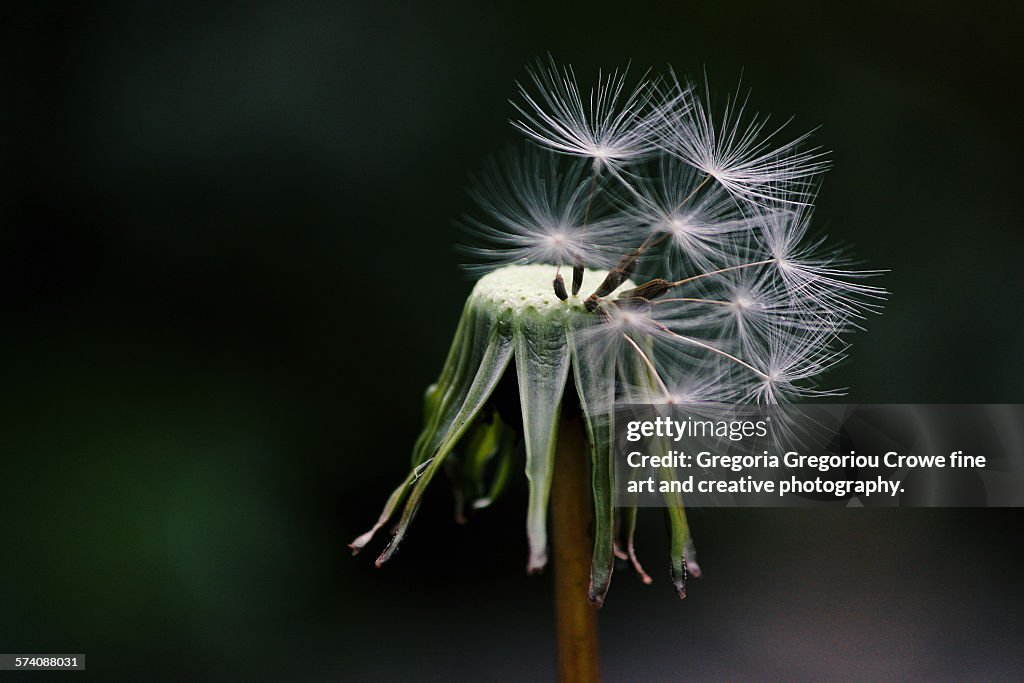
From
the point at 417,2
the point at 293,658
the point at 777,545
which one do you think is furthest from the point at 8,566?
the point at 777,545

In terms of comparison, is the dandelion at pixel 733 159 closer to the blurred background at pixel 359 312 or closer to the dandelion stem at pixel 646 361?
the dandelion stem at pixel 646 361

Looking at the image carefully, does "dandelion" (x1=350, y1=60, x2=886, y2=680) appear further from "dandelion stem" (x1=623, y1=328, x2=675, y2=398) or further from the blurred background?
the blurred background

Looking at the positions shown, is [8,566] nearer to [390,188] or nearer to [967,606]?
[390,188]

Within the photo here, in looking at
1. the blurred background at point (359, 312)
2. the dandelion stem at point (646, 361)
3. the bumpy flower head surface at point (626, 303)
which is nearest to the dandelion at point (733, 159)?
the bumpy flower head surface at point (626, 303)

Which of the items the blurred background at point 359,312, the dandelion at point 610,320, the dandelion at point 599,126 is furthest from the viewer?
the blurred background at point 359,312

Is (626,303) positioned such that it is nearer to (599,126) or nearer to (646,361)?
(646,361)

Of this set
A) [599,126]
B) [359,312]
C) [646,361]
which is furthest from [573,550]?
[359,312]

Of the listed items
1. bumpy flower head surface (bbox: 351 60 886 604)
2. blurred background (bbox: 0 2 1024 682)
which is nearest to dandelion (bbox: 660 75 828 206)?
bumpy flower head surface (bbox: 351 60 886 604)

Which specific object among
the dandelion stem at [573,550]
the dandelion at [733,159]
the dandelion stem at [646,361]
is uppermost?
the dandelion at [733,159]
